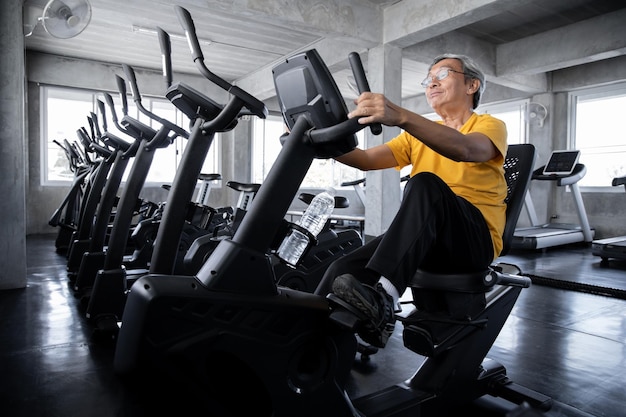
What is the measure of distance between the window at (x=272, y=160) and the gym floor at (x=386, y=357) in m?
7.09

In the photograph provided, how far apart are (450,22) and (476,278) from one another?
14.3 ft

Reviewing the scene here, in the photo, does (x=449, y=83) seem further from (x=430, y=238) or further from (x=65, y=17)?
(x=65, y=17)

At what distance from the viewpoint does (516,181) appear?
173 centimetres

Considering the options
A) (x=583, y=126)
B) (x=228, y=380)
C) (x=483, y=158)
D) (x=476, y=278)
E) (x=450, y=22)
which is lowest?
(x=228, y=380)

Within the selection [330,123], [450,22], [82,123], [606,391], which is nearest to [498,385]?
[606,391]

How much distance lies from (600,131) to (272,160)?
6.51m

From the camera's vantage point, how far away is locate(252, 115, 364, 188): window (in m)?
10.4

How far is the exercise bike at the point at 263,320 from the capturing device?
3.66ft

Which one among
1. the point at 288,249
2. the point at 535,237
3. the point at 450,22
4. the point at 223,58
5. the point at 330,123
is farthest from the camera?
the point at 223,58

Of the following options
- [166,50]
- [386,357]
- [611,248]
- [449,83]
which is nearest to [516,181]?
[449,83]

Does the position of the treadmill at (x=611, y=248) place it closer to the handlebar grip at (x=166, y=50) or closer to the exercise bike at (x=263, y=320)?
the exercise bike at (x=263, y=320)

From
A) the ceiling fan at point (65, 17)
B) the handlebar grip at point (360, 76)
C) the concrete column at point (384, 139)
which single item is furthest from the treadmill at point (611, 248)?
the ceiling fan at point (65, 17)

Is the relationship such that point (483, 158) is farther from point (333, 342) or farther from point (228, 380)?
point (228, 380)

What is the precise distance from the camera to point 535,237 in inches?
227
